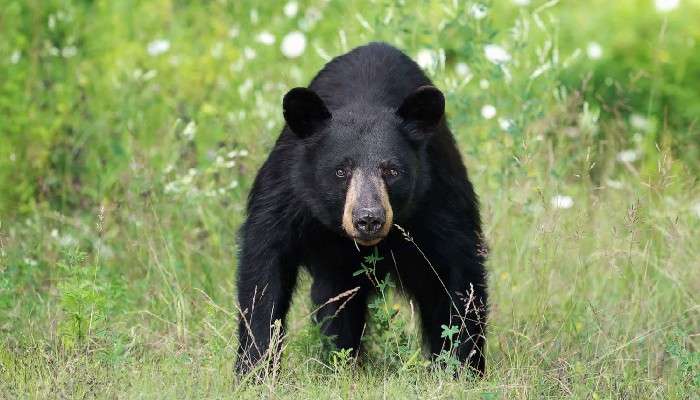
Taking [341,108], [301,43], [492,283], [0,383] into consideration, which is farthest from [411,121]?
[301,43]

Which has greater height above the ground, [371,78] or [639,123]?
[371,78]

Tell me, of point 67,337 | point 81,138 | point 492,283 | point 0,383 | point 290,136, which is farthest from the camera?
point 81,138

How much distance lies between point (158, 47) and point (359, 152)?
3732mm

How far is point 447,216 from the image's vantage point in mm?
5789

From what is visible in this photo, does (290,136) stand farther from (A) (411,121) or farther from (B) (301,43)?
(B) (301,43)

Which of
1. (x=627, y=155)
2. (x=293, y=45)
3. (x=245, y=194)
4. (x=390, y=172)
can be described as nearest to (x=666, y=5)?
(x=627, y=155)

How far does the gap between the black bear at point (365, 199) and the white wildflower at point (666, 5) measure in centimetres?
455

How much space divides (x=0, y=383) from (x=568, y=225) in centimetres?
324

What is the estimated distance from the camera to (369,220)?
5242 millimetres

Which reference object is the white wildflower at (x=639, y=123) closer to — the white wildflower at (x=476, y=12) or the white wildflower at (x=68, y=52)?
the white wildflower at (x=476, y=12)

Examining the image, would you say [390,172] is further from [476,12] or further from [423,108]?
[476,12]

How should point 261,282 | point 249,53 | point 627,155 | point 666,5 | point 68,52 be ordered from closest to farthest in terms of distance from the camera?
point 261,282 → point 627,155 → point 68,52 → point 249,53 → point 666,5

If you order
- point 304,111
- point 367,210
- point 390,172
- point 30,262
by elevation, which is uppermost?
point 304,111

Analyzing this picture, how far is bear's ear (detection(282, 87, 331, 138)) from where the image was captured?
18.1 feet
